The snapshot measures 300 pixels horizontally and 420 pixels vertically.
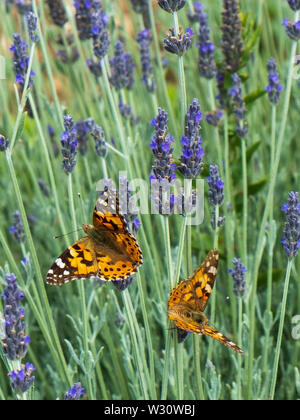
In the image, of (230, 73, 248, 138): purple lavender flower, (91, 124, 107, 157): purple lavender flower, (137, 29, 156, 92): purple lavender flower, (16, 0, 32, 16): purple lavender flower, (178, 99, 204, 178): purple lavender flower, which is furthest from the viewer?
(16, 0, 32, 16): purple lavender flower

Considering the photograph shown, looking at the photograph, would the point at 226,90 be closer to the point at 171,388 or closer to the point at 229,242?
the point at 229,242

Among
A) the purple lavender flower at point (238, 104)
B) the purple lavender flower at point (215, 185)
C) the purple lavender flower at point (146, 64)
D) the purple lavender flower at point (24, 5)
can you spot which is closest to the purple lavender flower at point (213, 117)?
the purple lavender flower at point (238, 104)

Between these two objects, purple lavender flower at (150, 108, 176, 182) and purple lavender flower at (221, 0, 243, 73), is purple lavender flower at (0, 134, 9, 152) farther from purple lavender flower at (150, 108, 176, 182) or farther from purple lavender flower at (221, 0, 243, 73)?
purple lavender flower at (221, 0, 243, 73)

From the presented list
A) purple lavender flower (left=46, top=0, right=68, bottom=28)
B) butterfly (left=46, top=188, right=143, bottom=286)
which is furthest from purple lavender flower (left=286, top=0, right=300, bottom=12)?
purple lavender flower (left=46, top=0, right=68, bottom=28)

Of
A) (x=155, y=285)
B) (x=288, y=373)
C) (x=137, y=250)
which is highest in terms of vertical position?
(x=137, y=250)

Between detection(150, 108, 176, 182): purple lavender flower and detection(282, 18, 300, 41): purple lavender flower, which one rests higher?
detection(282, 18, 300, 41): purple lavender flower

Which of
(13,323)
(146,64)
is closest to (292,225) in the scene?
(13,323)
